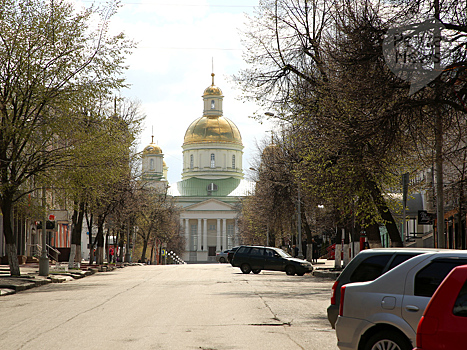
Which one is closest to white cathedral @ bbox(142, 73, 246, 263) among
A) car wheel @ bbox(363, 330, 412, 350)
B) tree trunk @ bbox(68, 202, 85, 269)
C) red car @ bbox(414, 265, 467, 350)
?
tree trunk @ bbox(68, 202, 85, 269)

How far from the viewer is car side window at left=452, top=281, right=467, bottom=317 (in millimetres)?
4891

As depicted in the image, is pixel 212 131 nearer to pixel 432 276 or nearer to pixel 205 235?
pixel 205 235

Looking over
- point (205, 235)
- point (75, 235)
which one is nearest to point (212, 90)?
point (205, 235)

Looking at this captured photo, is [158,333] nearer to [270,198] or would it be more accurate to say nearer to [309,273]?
[309,273]

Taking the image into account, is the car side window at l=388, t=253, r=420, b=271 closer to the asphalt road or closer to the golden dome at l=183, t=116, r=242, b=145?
the asphalt road

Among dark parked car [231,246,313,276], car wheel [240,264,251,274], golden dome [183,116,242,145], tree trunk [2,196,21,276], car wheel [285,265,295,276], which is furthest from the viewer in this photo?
golden dome [183,116,242,145]

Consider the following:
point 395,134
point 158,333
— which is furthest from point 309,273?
point 158,333

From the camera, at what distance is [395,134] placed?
16.0 metres

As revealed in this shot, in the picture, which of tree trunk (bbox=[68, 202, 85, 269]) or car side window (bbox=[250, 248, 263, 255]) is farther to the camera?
tree trunk (bbox=[68, 202, 85, 269])

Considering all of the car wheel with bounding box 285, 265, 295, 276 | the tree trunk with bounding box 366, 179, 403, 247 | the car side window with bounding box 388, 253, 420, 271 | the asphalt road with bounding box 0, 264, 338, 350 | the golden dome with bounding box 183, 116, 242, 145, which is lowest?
the car wheel with bounding box 285, 265, 295, 276

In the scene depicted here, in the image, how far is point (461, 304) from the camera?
4926mm

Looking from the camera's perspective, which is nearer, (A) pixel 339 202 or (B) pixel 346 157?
(B) pixel 346 157

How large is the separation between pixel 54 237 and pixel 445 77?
5299cm

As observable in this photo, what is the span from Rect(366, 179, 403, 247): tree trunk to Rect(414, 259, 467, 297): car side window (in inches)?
591
